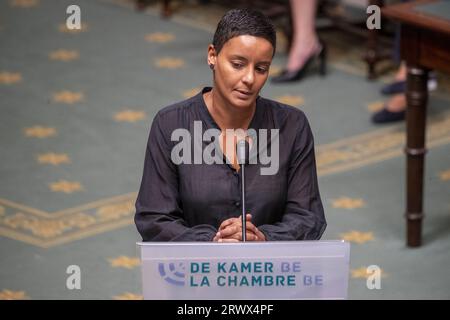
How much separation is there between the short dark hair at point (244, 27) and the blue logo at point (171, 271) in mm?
550

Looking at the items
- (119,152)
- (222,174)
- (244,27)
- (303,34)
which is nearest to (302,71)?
(303,34)

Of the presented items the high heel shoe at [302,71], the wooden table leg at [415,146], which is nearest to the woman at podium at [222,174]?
the wooden table leg at [415,146]

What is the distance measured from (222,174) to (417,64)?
7.30 ft

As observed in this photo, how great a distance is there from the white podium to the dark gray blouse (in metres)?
0.28

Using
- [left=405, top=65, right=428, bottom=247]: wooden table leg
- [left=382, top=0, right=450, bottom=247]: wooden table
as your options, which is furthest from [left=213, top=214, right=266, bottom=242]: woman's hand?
[left=405, top=65, right=428, bottom=247]: wooden table leg

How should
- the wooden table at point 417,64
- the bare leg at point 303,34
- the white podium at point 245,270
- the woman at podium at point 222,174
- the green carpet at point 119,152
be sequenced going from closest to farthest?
the white podium at point 245,270 < the woman at podium at point 222,174 < the wooden table at point 417,64 < the green carpet at point 119,152 < the bare leg at point 303,34

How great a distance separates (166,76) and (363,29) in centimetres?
144

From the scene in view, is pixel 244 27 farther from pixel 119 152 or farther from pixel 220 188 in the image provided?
pixel 119 152

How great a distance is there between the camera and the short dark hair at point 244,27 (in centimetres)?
253

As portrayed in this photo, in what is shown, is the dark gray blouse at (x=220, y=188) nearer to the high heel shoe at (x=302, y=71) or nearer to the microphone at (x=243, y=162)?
the microphone at (x=243, y=162)

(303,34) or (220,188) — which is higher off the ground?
(303,34)

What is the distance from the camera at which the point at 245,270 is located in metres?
2.33

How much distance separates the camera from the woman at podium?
8.80ft
